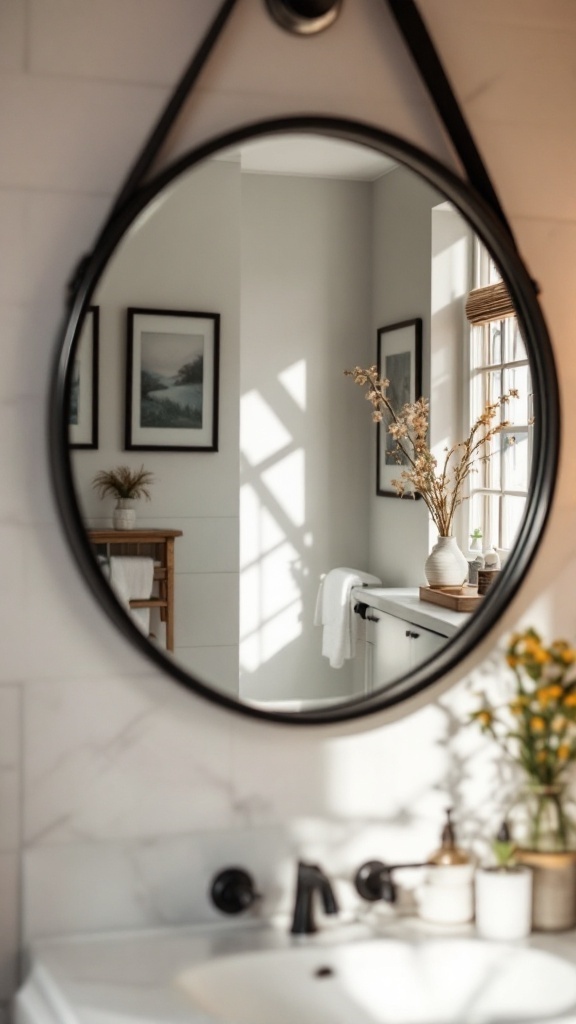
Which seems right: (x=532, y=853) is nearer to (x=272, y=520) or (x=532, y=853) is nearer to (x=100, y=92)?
(x=272, y=520)

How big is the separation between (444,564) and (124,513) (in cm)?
44

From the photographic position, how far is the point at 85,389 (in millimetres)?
1388

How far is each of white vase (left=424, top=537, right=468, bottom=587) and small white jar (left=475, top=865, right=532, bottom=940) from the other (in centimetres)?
39

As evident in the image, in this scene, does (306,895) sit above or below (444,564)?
below

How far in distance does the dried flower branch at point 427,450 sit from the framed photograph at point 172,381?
7.4 inches

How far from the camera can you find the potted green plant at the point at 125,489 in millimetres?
1402

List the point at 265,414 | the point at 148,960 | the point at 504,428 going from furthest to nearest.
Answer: the point at 504,428
the point at 265,414
the point at 148,960

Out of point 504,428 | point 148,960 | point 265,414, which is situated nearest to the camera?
point 148,960

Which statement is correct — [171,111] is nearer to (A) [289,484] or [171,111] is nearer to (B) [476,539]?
(A) [289,484]

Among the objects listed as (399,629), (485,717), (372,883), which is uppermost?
(399,629)

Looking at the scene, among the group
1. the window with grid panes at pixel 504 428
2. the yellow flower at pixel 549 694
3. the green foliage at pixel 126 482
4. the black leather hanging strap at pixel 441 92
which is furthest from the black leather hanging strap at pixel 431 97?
the yellow flower at pixel 549 694

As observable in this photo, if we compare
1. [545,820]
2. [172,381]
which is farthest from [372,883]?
[172,381]

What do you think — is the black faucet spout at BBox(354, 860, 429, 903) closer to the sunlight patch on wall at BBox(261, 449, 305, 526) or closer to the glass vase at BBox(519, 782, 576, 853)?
the glass vase at BBox(519, 782, 576, 853)

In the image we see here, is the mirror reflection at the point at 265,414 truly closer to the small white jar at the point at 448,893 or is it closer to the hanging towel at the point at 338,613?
the hanging towel at the point at 338,613
